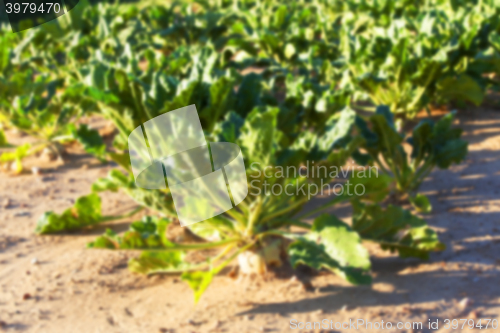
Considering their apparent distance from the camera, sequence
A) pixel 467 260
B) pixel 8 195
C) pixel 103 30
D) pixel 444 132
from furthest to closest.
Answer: pixel 103 30
pixel 8 195
pixel 444 132
pixel 467 260

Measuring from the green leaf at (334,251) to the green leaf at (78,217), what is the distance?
4.47ft

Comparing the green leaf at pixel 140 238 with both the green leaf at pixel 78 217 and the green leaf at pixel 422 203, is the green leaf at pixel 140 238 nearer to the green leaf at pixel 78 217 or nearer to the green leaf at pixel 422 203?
the green leaf at pixel 78 217

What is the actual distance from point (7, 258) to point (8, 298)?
47 centimetres

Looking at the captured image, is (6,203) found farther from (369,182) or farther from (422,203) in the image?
(422,203)

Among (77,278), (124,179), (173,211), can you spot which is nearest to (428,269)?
(173,211)

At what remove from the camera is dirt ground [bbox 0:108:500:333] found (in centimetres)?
253

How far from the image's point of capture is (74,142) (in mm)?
5035

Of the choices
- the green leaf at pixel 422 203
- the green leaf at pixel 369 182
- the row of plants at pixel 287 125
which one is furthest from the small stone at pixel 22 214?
the green leaf at pixel 422 203

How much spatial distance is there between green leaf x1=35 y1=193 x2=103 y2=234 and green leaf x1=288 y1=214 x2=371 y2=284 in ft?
4.47

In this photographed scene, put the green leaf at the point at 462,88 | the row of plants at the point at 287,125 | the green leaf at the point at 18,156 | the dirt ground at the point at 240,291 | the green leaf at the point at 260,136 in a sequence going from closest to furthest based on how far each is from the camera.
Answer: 1. the green leaf at the point at 260,136
2. the dirt ground at the point at 240,291
3. the row of plants at the point at 287,125
4. the green leaf at the point at 18,156
5. the green leaf at the point at 462,88

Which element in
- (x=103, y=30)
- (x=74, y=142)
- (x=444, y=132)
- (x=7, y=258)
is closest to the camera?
(x=7, y=258)

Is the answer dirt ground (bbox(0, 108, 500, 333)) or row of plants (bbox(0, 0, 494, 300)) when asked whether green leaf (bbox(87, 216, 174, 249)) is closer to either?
row of plants (bbox(0, 0, 494, 300))

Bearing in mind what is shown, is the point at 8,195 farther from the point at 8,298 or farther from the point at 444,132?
the point at 444,132

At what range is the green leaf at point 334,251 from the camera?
245 cm
